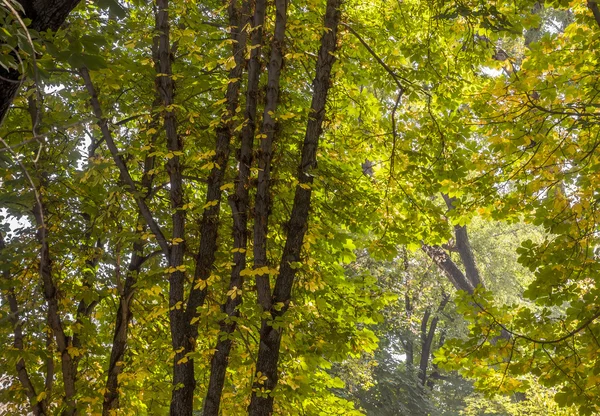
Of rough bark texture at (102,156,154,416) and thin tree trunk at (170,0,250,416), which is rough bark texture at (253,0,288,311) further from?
rough bark texture at (102,156,154,416)

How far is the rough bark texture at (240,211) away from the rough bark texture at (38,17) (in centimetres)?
268

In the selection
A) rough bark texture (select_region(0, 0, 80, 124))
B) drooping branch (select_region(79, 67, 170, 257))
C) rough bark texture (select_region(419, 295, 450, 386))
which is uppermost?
rough bark texture (select_region(419, 295, 450, 386))

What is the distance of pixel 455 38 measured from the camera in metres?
6.99

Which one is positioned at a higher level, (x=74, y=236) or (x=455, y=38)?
(x=455, y=38)

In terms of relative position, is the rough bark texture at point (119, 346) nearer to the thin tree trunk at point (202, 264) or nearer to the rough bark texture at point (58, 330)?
the rough bark texture at point (58, 330)

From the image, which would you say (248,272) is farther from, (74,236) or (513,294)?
(513,294)

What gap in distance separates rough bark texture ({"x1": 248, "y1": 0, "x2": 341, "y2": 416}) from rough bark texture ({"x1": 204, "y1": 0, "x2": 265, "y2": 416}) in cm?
35

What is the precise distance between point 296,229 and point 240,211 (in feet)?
1.73

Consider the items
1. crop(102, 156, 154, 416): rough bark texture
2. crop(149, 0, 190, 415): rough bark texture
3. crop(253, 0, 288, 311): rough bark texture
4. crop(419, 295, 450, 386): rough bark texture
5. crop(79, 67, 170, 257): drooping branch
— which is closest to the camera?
crop(79, 67, 170, 257): drooping branch

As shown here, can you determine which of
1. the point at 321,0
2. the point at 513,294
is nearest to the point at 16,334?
the point at 321,0

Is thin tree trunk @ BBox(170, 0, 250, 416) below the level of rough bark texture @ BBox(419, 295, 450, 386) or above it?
below

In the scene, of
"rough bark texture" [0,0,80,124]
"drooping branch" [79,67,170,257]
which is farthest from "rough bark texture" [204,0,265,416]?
"rough bark texture" [0,0,80,124]

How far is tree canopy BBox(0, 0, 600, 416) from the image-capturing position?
5.30 metres

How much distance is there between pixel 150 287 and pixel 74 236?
1.36 m
